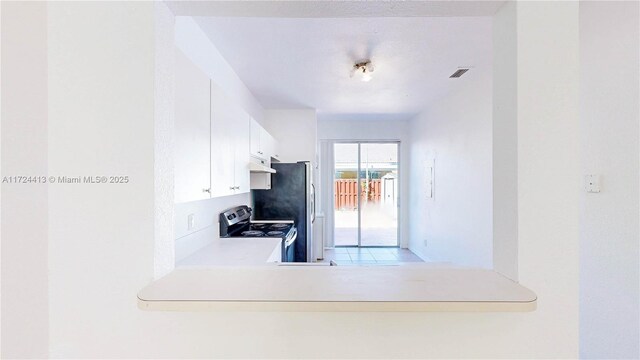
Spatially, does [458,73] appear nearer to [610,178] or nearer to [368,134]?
[610,178]

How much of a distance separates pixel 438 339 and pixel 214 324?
0.71 metres

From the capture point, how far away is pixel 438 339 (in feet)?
→ 2.99

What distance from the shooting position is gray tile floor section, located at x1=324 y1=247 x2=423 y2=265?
A: 516cm

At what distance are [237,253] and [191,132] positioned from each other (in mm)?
1116

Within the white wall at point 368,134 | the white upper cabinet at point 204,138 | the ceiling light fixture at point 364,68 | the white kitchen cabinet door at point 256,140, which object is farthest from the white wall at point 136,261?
the white wall at point 368,134

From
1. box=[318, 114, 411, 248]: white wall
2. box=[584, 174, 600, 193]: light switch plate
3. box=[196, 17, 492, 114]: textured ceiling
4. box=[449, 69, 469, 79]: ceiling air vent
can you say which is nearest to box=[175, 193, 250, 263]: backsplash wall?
box=[196, 17, 492, 114]: textured ceiling

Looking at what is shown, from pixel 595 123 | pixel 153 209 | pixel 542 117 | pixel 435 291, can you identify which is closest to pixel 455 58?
pixel 595 123

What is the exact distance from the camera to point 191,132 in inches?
54.1

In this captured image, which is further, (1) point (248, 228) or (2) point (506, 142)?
(1) point (248, 228)

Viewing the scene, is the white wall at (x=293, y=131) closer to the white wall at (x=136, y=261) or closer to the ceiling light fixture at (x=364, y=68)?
the ceiling light fixture at (x=364, y=68)

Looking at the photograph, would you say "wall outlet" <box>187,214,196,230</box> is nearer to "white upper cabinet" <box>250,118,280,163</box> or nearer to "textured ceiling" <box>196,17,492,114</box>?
"white upper cabinet" <box>250,118,280,163</box>

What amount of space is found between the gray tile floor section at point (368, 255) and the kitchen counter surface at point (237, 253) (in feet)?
9.05

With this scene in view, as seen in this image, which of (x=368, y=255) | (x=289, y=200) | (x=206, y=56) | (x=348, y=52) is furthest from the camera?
(x=368, y=255)

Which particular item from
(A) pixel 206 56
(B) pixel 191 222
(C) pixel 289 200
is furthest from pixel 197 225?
(C) pixel 289 200
